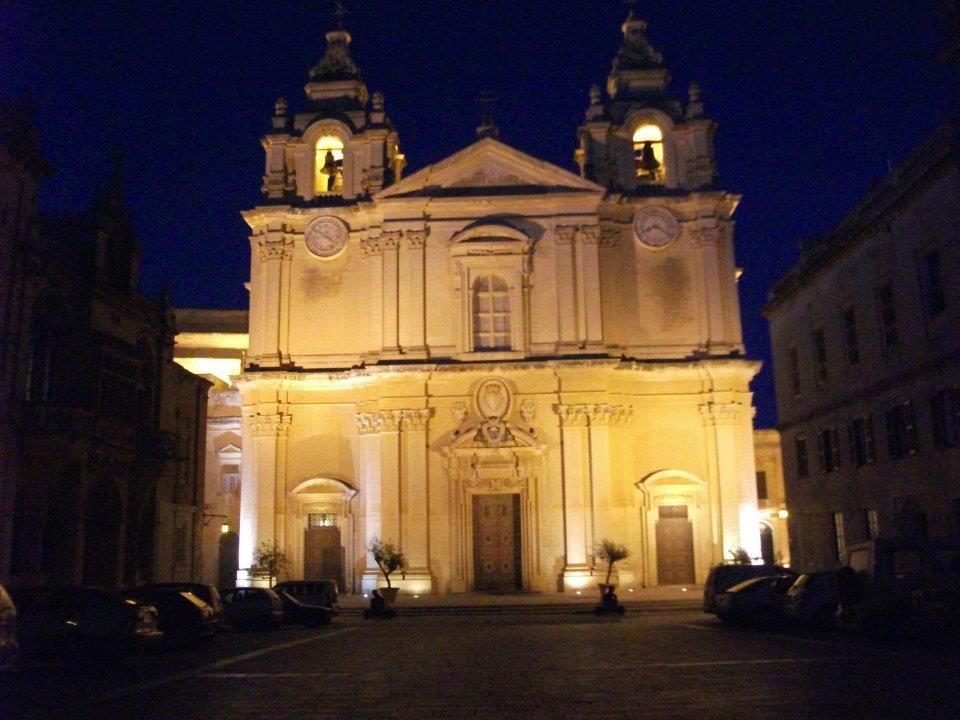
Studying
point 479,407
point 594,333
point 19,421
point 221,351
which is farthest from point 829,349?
point 221,351

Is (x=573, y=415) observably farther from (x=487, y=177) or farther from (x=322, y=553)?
(x=322, y=553)

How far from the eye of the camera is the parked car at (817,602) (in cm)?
2003

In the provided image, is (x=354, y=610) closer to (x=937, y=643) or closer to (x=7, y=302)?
(x=7, y=302)

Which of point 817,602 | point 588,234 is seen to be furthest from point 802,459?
point 817,602

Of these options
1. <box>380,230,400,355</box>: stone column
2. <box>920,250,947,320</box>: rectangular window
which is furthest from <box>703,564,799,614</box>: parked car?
<box>380,230,400,355</box>: stone column

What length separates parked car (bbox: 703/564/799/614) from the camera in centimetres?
2428

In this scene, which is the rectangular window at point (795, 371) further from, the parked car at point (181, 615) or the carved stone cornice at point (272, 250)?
the parked car at point (181, 615)

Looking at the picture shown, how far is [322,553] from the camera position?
35812 mm

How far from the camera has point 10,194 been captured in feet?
76.1

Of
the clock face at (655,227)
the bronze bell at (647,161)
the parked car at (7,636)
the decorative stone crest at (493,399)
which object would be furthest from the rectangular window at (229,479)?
the parked car at (7,636)

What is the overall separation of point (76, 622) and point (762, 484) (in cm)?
4683

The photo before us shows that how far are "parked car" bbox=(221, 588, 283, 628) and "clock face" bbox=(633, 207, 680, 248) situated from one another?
20.1 m

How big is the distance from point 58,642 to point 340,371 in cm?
2121

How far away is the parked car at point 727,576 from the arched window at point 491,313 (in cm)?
1349
